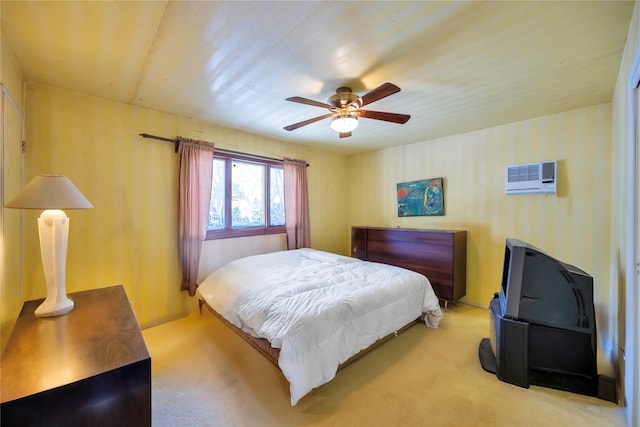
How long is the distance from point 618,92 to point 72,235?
5.00 meters

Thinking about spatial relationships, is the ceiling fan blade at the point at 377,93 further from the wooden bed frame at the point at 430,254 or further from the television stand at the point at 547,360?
the wooden bed frame at the point at 430,254

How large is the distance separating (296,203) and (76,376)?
320 cm

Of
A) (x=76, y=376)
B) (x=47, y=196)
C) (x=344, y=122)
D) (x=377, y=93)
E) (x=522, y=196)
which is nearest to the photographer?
(x=76, y=376)

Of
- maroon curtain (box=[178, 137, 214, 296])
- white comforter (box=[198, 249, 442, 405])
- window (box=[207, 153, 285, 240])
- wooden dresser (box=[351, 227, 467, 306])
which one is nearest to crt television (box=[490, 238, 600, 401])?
white comforter (box=[198, 249, 442, 405])

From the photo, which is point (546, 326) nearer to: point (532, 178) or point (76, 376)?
point (532, 178)

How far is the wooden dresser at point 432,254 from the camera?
10.5 ft

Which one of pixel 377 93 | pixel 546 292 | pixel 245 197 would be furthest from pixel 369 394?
pixel 245 197

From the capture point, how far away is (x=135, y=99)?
2535 millimetres

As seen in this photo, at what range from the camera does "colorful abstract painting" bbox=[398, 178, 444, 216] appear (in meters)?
3.73

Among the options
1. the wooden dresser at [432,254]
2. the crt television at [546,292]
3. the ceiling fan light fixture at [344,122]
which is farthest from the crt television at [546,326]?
the ceiling fan light fixture at [344,122]

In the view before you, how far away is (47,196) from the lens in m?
1.41

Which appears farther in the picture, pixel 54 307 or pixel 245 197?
pixel 245 197

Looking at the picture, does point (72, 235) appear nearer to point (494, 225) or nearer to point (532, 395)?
point (532, 395)

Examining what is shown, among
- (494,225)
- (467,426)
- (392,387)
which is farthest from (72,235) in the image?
(494,225)
